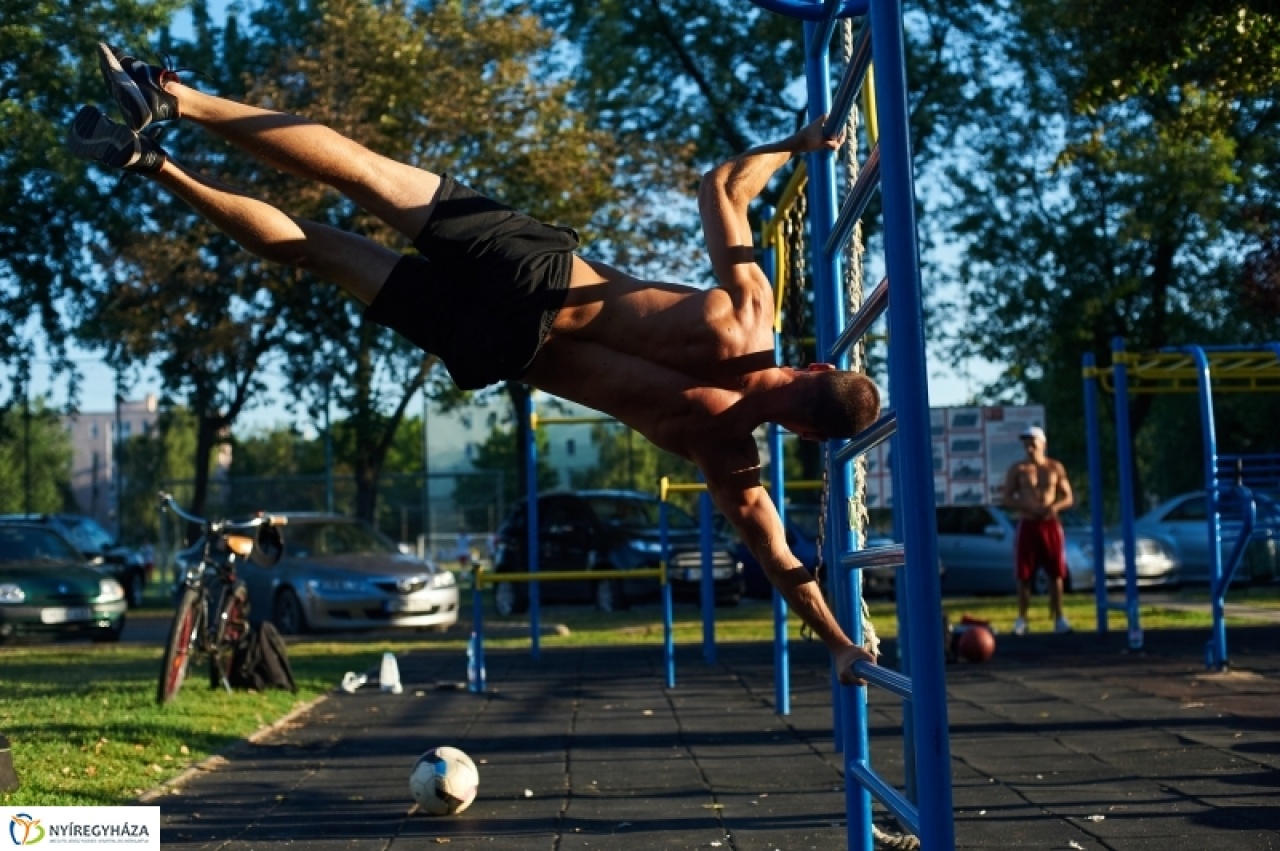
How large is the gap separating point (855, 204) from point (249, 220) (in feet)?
5.93

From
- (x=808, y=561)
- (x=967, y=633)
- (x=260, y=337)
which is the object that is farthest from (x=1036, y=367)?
(x=967, y=633)

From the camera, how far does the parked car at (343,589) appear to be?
16594 mm

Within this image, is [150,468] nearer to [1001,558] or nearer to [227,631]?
[1001,558]

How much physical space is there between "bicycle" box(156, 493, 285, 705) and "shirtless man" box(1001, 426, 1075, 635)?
666 cm

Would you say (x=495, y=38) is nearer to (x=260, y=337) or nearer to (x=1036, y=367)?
(x=260, y=337)

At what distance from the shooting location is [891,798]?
406 centimetres

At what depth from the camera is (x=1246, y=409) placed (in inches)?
1257

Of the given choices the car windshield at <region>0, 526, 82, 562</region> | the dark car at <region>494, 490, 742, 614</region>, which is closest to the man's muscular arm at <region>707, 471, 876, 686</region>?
the car windshield at <region>0, 526, 82, 562</region>

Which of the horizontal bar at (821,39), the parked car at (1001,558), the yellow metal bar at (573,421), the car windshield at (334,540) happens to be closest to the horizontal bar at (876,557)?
the horizontal bar at (821,39)

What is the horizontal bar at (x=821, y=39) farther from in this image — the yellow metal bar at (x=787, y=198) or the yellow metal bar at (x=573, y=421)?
the yellow metal bar at (x=573, y=421)

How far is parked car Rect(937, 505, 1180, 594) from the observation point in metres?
20.5

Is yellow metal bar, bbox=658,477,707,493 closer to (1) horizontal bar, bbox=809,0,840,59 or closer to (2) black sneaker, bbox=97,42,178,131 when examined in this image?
(1) horizontal bar, bbox=809,0,840,59

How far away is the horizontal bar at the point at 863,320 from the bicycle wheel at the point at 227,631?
6.30 meters

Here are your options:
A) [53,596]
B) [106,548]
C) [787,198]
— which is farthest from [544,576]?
[106,548]
